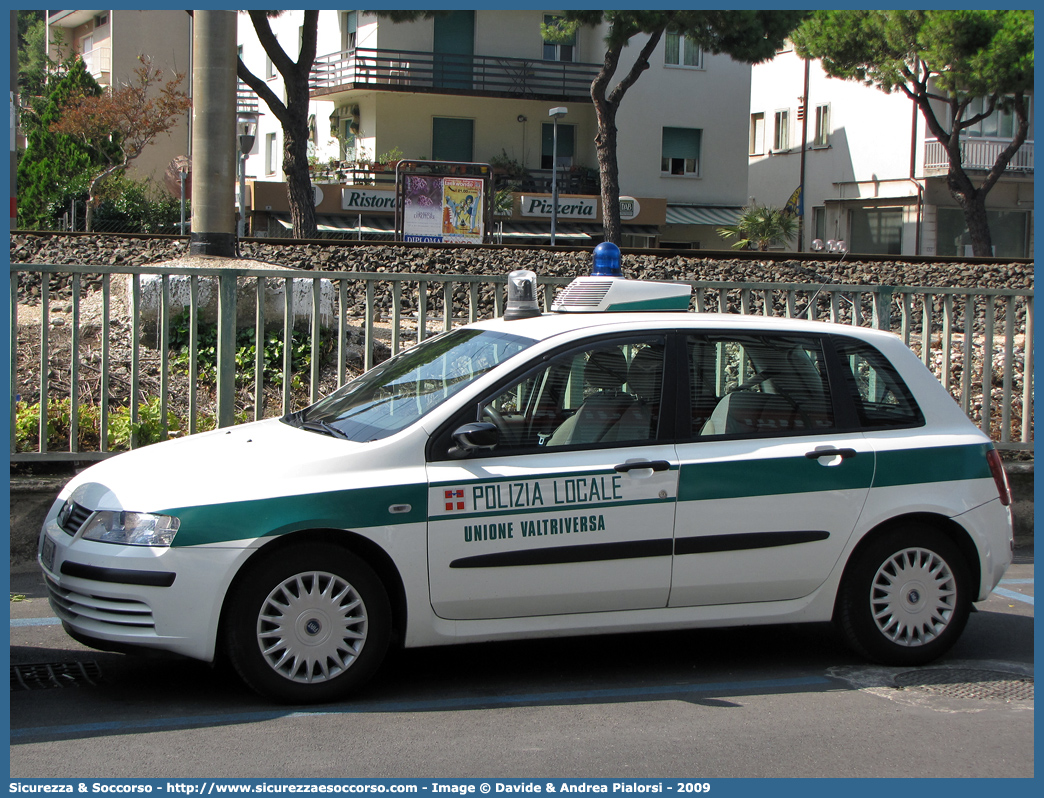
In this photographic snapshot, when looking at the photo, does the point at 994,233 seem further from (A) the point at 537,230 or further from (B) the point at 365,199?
(B) the point at 365,199

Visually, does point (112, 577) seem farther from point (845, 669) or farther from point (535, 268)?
point (535, 268)

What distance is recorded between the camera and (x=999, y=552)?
211 inches

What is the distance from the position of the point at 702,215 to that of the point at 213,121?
34.1 meters

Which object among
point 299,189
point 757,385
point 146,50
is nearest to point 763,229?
point 299,189

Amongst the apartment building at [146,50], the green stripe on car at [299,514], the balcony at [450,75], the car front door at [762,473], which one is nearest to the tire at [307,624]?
the green stripe on car at [299,514]

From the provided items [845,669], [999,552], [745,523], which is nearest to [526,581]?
[745,523]

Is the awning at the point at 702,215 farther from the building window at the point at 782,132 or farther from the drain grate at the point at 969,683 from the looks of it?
the drain grate at the point at 969,683

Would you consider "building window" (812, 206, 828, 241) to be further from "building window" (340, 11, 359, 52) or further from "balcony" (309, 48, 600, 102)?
"building window" (340, 11, 359, 52)

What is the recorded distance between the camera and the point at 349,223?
3600cm

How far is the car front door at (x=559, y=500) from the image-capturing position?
469cm

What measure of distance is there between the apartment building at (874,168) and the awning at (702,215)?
263 cm

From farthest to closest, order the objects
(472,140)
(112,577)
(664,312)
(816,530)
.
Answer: (472,140) → (664,312) → (816,530) → (112,577)

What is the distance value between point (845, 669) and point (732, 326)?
5.58ft

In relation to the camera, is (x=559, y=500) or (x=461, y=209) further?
(x=461, y=209)
